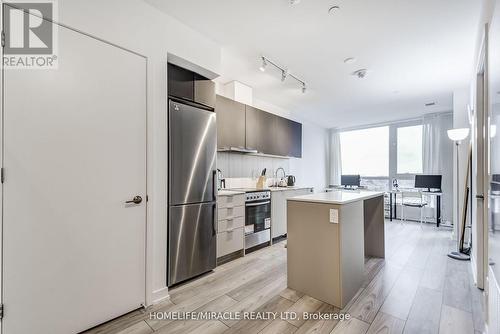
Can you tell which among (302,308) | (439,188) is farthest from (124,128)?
(439,188)

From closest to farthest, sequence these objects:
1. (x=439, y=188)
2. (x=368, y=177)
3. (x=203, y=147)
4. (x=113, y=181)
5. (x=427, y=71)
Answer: (x=113, y=181)
(x=203, y=147)
(x=427, y=71)
(x=439, y=188)
(x=368, y=177)

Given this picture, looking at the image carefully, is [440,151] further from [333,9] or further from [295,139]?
[333,9]

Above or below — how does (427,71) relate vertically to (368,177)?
above

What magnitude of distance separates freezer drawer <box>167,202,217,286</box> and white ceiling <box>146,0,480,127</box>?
198 cm

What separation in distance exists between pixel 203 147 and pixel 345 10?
6.40 ft

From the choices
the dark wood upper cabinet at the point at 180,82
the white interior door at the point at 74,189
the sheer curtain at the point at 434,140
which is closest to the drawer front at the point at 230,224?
the white interior door at the point at 74,189

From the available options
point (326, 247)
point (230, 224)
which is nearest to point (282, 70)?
point (230, 224)

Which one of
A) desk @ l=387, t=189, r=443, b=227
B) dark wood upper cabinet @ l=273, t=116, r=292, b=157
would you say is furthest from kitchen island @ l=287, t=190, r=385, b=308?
desk @ l=387, t=189, r=443, b=227

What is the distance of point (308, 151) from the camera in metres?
6.32

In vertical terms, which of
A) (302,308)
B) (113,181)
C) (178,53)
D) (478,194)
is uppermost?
(178,53)

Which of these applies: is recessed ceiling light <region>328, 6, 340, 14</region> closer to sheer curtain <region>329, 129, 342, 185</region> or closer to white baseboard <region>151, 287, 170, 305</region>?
white baseboard <region>151, 287, 170, 305</region>

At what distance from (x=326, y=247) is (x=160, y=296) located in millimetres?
1621

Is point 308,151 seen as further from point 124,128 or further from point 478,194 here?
point 124,128

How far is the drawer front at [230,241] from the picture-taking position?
2.90 m
